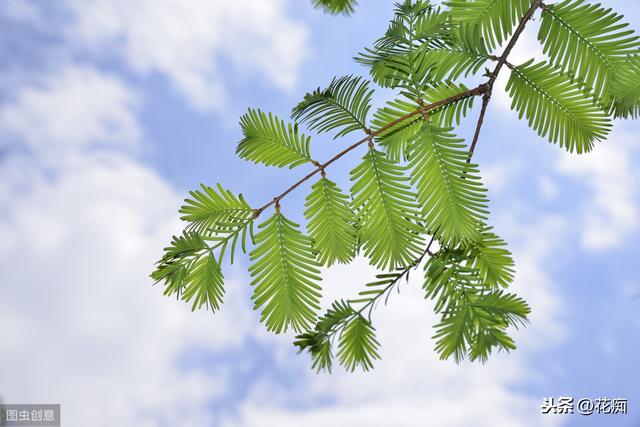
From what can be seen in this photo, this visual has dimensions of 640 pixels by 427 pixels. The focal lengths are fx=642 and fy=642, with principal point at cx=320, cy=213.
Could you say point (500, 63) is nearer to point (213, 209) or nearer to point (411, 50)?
point (411, 50)

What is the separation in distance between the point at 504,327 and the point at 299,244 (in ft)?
0.90

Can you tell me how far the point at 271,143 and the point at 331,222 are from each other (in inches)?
5.8

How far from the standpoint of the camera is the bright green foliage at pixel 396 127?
83 centimetres

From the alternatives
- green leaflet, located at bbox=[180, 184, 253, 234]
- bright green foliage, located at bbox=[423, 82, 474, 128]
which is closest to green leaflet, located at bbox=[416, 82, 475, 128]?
bright green foliage, located at bbox=[423, 82, 474, 128]

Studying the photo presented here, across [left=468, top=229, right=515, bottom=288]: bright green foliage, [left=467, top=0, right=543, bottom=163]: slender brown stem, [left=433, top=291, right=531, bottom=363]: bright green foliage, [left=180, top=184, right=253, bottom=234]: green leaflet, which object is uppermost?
[left=467, top=0, right=543, bottom=163]: slender brown stem

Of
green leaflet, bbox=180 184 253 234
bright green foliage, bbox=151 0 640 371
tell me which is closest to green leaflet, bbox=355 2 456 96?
bright green foliage, bbox=151 0 640 371

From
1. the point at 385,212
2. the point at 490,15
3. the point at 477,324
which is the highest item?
the point at 490,15

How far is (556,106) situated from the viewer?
2.84 feet

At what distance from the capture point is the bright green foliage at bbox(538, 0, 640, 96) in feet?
2.75

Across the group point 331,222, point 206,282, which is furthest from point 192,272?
point 331,222

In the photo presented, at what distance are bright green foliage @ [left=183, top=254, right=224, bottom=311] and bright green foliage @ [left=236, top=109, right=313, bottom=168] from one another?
0.53ft

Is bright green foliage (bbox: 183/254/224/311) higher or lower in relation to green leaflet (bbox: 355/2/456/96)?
lower

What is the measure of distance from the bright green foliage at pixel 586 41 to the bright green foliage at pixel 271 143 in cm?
36

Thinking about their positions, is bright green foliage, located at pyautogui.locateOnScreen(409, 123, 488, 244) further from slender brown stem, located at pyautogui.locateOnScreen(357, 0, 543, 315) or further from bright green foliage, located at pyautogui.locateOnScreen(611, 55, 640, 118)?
bright green foliage, located at pyautogui.locateOnScreen(611, 55, 640, 118)
